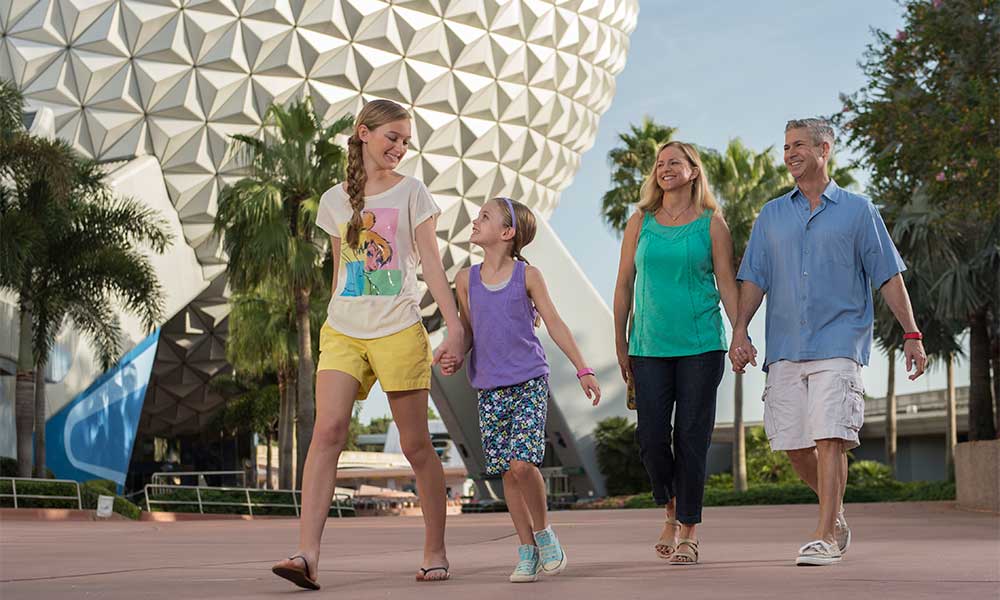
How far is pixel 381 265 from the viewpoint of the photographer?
191 inches

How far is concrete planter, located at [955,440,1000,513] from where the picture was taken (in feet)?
38.7

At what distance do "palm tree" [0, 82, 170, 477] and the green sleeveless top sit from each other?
51.9 ft

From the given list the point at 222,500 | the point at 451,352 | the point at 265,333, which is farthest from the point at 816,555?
the point at 265,333

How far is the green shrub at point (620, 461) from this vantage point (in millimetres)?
33125

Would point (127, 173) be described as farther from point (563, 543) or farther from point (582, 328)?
point (563, 543)

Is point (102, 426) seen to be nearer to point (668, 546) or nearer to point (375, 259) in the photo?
point (668, 546)

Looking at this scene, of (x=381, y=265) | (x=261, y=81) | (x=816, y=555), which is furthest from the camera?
(x=261, y=81)

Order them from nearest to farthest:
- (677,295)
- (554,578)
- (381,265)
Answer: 1. (554,578)
2. (381,265)
3. (677,295)

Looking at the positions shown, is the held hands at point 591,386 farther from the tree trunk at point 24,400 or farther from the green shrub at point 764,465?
the green shrub at point 764,465

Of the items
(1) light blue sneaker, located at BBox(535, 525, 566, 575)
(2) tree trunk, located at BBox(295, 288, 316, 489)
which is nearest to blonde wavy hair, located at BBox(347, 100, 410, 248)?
(1) light blue sneaker, located at BBox(535, 525, 566, 575)

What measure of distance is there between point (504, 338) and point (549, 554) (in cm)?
93

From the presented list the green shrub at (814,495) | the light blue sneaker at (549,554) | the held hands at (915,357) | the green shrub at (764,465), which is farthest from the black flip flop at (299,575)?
the green shrub at (764,465)

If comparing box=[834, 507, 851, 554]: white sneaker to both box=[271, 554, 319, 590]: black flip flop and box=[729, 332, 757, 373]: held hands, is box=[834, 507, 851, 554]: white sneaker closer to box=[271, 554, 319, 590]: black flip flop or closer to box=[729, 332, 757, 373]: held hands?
box=[729, 332, 757, 373]: held hands

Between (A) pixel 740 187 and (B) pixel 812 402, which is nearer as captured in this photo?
(B) pixel 812 402
